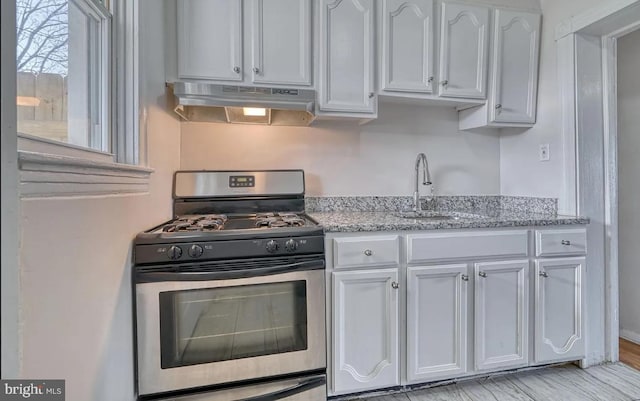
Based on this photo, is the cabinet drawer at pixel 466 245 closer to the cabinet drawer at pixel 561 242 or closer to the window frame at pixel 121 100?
the cabinet drawer at pixel 561 242

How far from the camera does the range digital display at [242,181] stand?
1846mm

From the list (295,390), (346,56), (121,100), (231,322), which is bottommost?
(295,390)

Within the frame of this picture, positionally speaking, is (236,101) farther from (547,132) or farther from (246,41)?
(547,132)

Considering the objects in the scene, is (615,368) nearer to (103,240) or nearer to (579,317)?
(579,317)

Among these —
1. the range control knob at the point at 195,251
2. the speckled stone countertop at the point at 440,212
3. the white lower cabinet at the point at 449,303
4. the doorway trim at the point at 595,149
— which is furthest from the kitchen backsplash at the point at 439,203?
the range control knob at the point at 195,251

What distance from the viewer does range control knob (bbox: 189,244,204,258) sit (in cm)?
121

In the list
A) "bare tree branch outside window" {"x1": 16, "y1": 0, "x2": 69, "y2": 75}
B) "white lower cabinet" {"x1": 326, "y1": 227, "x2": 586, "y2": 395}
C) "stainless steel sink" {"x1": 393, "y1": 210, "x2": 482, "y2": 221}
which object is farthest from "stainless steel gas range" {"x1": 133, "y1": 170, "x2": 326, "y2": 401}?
"stainless steel sink" {"x1": 393, "y1": 210, "x2": 482, "y2": 221}

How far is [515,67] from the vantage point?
1.97 meters

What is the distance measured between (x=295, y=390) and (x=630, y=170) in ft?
9.03

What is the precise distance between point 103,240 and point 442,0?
2224 mm

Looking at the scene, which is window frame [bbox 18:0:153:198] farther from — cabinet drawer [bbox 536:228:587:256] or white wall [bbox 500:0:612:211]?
white wall [bbox 500:0:612:211]

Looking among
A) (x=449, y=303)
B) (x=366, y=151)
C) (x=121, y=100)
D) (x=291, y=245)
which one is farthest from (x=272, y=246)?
(x=366, y=151)

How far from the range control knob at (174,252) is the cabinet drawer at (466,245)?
1066 millimetres

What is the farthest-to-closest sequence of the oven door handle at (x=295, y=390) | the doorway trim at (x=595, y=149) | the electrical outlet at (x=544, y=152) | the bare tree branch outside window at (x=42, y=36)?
1. the electrical outlet at (x=544, y=152)
2. the doorway trim at (x=595, y=149)
3. the oven door handle at (x=295, y=390)
4. the bare tree branch outside window at (x=42, y=36)
